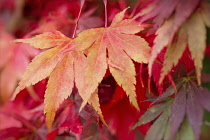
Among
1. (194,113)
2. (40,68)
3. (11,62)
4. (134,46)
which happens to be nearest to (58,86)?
(40,68)

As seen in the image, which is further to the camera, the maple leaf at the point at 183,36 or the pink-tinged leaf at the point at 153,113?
the pink-tinged leaf at the point at 153,113

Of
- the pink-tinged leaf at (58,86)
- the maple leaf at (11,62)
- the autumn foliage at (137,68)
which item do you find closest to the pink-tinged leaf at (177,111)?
the autumn foliage at (137,68)

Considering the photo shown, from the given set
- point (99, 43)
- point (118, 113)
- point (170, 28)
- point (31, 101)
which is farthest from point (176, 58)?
point (31, 101)

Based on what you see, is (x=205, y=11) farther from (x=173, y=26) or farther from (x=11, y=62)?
(x=11, y=62)

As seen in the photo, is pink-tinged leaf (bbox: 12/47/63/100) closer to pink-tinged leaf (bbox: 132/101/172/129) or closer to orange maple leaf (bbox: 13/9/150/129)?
orange maple leaf (bbox: 13/9/150/129)

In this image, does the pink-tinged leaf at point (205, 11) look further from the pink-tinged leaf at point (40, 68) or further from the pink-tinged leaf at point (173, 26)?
the pink-tinged leaf at point (40, 68)

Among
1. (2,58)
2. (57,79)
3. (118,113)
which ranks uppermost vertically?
(2,58)

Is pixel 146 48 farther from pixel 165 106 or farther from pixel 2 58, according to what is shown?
pixel 2 58
